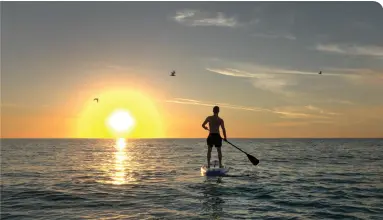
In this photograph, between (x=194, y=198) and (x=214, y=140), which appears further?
(x=214, y=140)

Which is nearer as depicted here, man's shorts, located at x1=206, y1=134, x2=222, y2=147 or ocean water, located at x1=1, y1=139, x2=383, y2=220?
ocean water, located at x1=1, y1=139, x2=383, y2=220

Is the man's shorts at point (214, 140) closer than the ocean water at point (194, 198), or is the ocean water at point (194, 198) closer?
the ocean water at point (194, 198)

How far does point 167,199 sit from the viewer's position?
12.8 meters

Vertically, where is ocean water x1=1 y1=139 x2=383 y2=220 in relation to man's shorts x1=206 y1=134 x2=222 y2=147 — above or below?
below

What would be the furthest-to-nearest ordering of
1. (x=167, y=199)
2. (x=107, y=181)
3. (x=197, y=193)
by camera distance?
(x=107, y=181) < (x=197, y=193) < (x=167, y=199)

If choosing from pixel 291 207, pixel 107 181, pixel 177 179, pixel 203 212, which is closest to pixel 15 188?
pixel 107 181

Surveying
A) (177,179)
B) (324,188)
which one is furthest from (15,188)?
(324,188)

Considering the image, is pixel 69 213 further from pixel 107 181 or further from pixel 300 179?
pixel 300 179

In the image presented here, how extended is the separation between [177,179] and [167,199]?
219 inches

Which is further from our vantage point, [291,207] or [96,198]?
[96,198]

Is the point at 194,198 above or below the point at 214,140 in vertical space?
below

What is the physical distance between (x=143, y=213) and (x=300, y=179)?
1044cm

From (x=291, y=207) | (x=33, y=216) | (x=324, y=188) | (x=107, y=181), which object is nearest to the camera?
(x=33, y=216)

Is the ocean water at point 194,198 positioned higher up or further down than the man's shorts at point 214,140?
further down
